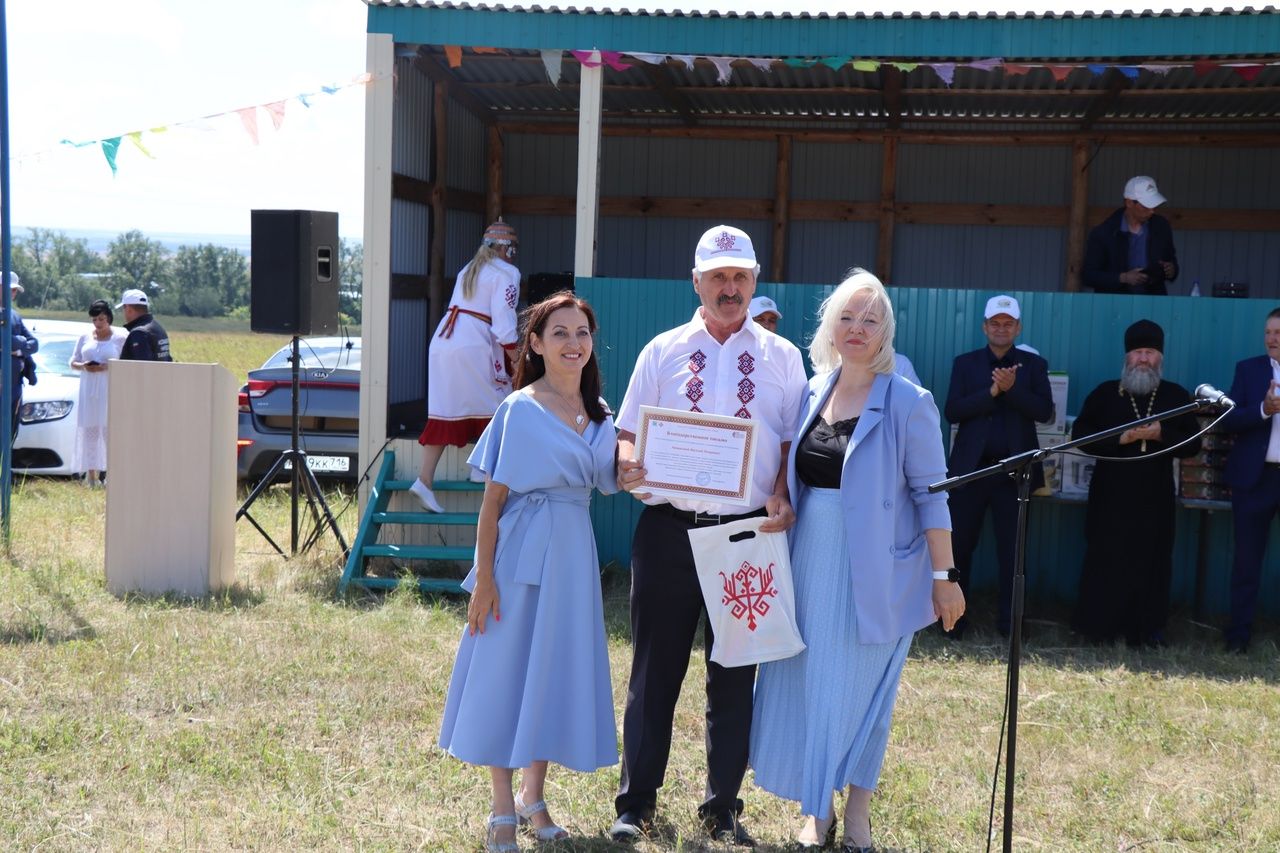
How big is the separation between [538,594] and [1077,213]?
30.2 ft

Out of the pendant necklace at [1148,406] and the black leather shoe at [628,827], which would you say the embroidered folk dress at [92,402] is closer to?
the pendant necklace at [1148,406]

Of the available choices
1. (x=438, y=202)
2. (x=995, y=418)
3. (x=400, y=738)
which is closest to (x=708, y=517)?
(x=400, y=738)

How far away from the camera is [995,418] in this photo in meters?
7.12

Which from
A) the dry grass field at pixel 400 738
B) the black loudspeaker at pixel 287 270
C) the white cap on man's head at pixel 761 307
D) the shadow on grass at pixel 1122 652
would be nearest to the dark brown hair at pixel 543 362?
the dry grass field at pixel 400 738

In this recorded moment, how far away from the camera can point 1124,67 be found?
7.68 metres

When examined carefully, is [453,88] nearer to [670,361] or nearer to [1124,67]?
[1124,67]

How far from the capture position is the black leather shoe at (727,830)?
4.23 meters

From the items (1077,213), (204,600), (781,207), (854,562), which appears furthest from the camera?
(781,207)

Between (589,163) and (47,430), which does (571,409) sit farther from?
(47,430)

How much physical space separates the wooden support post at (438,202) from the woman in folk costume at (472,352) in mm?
2104

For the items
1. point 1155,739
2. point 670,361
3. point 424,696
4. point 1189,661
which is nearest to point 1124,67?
point 1189,661

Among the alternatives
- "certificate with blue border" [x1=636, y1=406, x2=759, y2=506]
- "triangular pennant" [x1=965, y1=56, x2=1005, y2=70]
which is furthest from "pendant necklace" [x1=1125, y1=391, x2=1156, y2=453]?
"certificate with blue border" [x1=636, y1=406, x2=759, y2=506]

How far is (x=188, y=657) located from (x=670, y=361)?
3.33 m

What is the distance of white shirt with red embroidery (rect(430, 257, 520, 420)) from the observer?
7.91 m
